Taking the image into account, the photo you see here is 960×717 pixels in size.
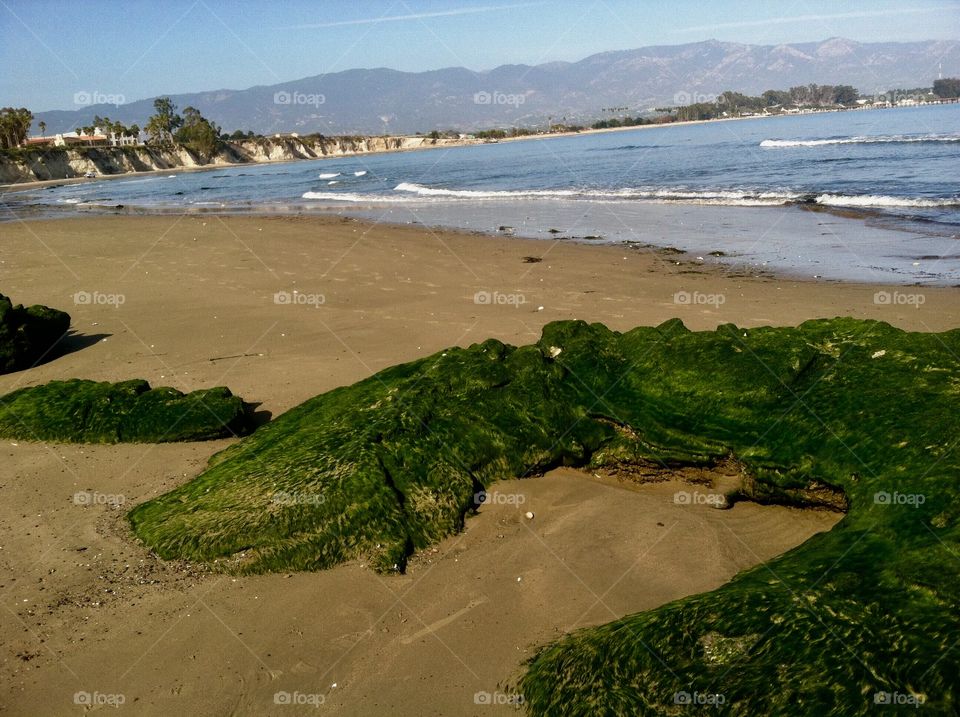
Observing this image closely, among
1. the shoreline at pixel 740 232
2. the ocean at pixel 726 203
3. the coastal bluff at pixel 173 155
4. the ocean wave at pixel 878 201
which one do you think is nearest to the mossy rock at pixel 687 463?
the shoreline at pixel 740 232

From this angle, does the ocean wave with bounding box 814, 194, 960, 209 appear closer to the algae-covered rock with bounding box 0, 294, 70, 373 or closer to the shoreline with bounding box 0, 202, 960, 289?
the shoreline with bounding box 0, 202, 960, 289

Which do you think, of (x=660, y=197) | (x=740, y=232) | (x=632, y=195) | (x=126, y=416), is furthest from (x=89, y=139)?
(x=126, y=416)

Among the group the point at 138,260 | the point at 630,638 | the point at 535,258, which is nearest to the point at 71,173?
the point at 138,260

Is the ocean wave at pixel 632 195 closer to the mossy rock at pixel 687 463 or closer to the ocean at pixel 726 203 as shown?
the ocean at pixel 726 203

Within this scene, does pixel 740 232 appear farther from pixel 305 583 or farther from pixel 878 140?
pixel 878 140

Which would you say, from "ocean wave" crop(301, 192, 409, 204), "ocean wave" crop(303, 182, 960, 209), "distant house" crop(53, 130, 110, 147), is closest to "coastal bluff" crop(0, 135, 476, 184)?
"distant house" crop(53, 130, 110, 147)

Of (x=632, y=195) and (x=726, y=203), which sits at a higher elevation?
(x=632, y=195)
